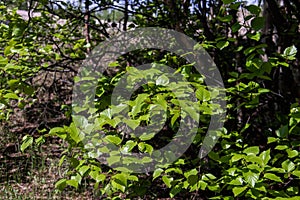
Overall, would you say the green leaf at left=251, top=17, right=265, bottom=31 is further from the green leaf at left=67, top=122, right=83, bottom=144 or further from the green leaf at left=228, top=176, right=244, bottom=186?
the green leaf at left=67, top=122, right=83, bottom=144

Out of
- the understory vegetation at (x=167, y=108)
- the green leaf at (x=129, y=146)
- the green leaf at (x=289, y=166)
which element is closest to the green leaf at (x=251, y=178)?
the understory vegetation at (x=167, y=108)

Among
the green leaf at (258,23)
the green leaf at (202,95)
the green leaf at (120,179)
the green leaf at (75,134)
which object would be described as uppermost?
the green leaf at (258,23)

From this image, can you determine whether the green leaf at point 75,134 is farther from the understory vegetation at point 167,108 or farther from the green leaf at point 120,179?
the green leaf at point 120,179

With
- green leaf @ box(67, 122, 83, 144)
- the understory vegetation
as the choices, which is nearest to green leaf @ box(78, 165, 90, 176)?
the understory vegetation

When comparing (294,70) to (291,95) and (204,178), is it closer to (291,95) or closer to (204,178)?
(291,95)

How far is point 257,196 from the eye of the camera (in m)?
1.45

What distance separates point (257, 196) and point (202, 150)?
56 centimetres

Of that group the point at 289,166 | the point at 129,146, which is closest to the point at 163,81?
the point at 129,146

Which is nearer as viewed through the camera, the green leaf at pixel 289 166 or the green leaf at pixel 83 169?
the green leaf at pixel 83 169

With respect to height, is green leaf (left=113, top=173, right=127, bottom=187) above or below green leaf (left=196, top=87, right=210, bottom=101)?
below

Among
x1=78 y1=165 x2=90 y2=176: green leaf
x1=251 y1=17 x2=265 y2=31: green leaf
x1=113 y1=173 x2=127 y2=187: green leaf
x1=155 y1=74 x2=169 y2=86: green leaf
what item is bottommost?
x1=113 y1=173 x2=127 y2=187: green leaf

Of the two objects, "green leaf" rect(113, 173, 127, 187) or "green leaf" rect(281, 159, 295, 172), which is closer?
"green leaf" rect(113, 173, 127, 187)

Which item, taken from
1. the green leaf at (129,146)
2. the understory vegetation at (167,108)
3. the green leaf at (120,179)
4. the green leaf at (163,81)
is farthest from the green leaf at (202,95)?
the green leaf at (120,179)

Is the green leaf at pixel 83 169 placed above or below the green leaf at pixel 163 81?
below
